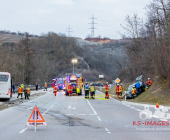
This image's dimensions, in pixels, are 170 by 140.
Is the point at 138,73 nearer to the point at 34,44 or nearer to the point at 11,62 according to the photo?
the point at 11,62

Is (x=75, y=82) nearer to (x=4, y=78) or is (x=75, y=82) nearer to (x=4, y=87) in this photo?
(x=4, y=78)

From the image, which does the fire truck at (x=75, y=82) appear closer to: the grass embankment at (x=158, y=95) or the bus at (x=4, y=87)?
the bus at (x=4, y=87)

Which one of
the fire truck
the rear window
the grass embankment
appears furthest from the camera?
the fire truck

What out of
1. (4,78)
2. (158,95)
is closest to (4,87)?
(4,78)

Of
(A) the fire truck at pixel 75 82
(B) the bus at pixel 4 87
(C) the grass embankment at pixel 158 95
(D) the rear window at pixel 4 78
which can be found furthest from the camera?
(A) the fire truck at pixel 75 82

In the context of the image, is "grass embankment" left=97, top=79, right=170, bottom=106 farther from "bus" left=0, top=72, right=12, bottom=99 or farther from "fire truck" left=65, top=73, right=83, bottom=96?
"bus" left=0, top=72, right=12, bottom=99

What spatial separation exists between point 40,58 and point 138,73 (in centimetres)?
4878

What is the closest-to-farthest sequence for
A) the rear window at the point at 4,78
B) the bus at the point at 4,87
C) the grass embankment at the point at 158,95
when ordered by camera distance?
the grass embankment at the point at 158,95 → the bus at the point at 4,87 → the rear window at the point at 4,78

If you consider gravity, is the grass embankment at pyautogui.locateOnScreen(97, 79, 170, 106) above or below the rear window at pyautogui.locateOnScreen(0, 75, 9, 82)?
below

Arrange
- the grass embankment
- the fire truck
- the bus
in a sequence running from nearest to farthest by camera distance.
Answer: the grass embankment
the bus
the fire truck

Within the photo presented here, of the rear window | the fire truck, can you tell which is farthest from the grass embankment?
the rear window

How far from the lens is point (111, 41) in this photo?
521 ft

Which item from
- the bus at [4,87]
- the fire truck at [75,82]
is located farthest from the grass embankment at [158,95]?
the bus at [4,87]

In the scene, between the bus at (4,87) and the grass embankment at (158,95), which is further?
the bus at (4,87)
